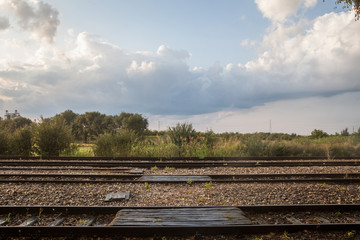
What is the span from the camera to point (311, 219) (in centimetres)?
497

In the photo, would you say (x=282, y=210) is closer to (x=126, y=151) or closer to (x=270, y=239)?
(x=270, y=239)

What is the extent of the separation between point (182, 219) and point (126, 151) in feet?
31.7

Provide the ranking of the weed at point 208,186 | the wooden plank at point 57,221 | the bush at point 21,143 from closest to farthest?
1. the wooden plank at point 57,221
2. the weed at point 208,186
3. the bush at point 21,143

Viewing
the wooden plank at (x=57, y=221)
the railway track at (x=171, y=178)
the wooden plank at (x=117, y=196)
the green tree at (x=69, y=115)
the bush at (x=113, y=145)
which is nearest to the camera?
the wooden plank at (x=57, y=221)

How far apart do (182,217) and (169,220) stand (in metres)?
0.29

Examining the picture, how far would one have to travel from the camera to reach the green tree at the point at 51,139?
13945mm

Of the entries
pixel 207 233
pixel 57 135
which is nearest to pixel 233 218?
pixel 207 233

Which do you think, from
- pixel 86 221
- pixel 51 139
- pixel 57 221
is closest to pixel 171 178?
pixel 86 221

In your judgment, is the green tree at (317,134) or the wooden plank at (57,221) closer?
the wooden plank at (57,221)

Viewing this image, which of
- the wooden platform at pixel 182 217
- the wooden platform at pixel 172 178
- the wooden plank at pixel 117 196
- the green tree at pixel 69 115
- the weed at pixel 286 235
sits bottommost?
the weed at pixel 286 235

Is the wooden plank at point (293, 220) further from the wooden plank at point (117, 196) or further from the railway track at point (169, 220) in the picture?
the wooden plank at point (117, 196)

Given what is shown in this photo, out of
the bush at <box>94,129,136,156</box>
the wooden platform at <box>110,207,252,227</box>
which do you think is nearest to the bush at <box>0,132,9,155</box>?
the bush at <box>94,129,136,156</box>

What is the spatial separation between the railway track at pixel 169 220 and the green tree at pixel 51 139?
31.6 feet

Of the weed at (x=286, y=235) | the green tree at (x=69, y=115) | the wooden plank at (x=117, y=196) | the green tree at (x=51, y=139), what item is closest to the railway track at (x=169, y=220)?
the weed at (x=286, y=235)
